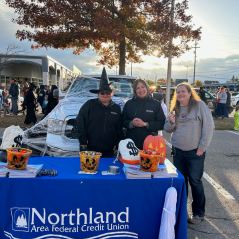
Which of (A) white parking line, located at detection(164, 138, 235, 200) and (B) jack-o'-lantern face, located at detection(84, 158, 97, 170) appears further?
(A) white parking line, located at detection(164, 138, 235, 200)

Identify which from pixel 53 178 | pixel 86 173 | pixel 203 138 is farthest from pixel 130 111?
pixel 53 178

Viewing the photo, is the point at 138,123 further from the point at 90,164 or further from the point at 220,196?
the point at 220,196

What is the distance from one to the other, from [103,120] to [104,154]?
0.51 metres

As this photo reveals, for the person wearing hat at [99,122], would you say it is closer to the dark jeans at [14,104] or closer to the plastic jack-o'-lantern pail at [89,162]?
the plastic jack-o'-lantern pail at [89,162]

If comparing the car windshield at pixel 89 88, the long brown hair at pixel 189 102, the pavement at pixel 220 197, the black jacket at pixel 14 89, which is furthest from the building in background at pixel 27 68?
the long brown hair at pixel 189 102

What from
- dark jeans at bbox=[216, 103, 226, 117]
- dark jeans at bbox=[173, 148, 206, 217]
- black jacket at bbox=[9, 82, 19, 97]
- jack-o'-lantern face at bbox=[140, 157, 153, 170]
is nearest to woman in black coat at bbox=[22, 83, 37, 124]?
black jacket at bbox=[9, 82, 19, 97]

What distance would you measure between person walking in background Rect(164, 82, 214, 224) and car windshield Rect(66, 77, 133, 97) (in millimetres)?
2784

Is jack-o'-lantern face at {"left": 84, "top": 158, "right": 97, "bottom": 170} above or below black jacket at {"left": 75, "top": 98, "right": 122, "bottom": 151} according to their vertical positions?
below

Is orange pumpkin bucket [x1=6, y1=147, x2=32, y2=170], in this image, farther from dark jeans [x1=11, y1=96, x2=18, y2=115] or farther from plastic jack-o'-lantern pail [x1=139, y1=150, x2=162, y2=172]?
dark jeans [x1=11, y1=96, x2=18, y2=115]

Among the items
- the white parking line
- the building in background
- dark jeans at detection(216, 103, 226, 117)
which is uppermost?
the building in background

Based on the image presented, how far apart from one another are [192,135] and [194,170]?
0.46 meters

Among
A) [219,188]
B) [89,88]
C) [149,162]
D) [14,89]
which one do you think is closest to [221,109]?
[89,88]

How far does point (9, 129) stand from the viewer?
9.37 ft

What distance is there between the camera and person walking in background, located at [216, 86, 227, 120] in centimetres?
1402
